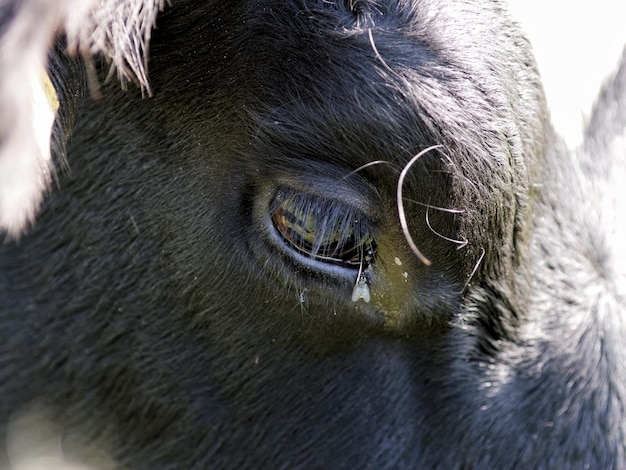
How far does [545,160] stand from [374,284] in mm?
448

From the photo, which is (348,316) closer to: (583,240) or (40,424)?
(583,240)

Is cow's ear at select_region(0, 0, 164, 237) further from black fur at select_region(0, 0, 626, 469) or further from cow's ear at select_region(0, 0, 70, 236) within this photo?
black fur at select_region(0, 0, 626, 469)

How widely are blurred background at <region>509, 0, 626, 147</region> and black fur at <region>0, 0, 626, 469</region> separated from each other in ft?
0.20

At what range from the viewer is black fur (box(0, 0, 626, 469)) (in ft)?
5.14

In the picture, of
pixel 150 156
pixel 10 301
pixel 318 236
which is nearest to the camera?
pixel 318 236

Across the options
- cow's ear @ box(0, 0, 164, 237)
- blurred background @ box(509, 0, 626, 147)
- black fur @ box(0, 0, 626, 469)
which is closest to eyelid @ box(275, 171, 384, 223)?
black fur @ box(0, 0, 626, 469)

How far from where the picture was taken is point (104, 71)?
170 centimetres

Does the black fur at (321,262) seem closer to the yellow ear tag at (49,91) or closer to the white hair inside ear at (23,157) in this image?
the yellow ear tag at (49,91)

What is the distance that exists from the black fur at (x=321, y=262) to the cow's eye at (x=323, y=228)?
14 mm

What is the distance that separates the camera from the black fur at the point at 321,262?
1565 millimetres

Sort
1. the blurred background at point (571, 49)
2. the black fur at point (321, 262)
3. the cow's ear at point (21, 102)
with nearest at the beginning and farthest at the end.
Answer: the cow's ear at point (21, 102) → the black fur at point (321, 262) → the blurred background at point (571, 49)

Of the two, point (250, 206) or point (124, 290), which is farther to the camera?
point (124, 290)

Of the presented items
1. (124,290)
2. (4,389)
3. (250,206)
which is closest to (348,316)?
(250,206)

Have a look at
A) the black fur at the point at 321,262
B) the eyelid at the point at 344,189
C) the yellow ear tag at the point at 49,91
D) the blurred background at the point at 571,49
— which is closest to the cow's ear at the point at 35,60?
the yellow ear tag at the point at 49,91
